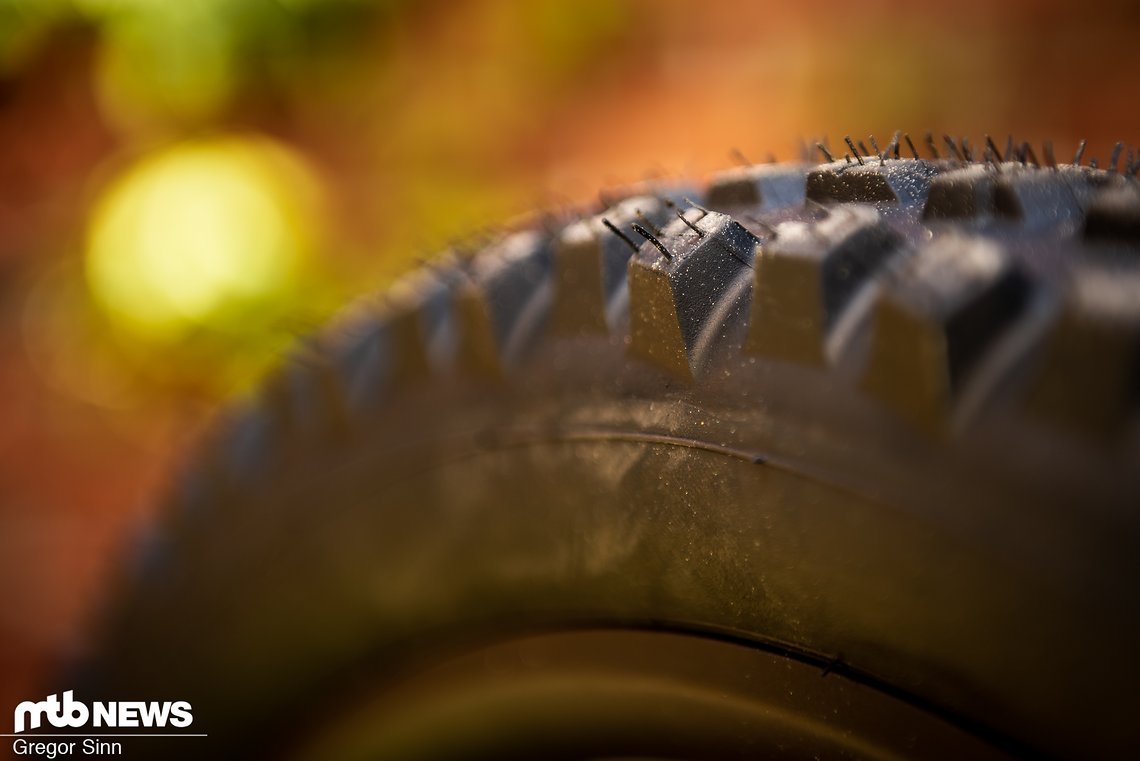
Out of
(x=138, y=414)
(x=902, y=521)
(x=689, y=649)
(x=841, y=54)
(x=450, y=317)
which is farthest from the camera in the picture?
(x=841, y=54)

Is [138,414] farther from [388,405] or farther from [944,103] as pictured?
[944,103]

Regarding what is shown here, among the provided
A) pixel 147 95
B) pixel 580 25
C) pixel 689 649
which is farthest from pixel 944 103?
pixel 689 649
